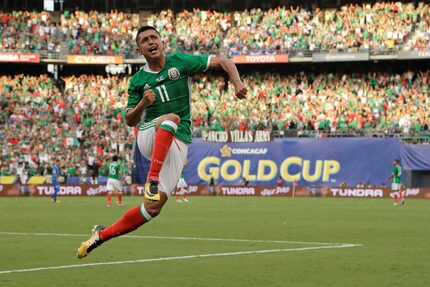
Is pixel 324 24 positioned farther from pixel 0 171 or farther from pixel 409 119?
pixel 0 171

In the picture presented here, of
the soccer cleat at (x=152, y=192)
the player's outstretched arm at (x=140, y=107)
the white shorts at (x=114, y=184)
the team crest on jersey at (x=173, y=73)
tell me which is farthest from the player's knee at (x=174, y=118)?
the white shorts at (x=114, y=184)

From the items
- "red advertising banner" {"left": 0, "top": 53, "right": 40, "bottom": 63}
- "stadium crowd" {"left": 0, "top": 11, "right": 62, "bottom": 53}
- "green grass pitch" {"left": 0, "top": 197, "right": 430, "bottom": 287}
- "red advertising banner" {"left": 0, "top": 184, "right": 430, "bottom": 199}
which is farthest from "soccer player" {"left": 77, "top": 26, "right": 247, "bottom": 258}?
"stadium crowd" {"left": 0, "top": 11, "right": 62, "bottom": 53}

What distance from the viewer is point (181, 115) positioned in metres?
10.8

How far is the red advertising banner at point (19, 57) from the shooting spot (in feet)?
201

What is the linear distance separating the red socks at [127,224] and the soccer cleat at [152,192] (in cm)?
39

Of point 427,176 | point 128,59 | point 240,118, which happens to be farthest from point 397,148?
point 128,59

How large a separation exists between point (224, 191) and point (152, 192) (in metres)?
43.8

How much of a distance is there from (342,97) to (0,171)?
20832 millimetres

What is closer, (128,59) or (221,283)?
(221,283)

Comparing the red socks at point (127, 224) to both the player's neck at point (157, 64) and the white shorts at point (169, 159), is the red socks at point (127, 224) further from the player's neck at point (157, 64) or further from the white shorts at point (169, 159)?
the player's neck at point (157, 64)

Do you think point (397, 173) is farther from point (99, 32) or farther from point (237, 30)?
point (99, 32)

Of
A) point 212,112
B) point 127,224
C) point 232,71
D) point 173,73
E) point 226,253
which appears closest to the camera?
point 232,71

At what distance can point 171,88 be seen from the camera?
35.4 feet

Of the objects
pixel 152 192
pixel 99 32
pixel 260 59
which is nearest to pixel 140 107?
pixel 152 192
